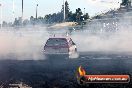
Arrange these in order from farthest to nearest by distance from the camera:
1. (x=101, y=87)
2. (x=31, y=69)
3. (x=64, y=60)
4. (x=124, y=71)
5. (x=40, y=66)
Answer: (x=64, y=60), (x=40, y=66), (x=31, y=69), (x=124, y=71), (x=101, y=87)

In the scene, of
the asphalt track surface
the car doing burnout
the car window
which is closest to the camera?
the asphalt track surface

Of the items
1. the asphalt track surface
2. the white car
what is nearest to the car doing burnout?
the white car

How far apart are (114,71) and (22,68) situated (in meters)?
4.86

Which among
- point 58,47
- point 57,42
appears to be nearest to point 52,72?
point 58,47

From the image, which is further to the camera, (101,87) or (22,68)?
(22,68)

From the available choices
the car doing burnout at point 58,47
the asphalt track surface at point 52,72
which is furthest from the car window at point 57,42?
the asphalt track surface at point 52,72

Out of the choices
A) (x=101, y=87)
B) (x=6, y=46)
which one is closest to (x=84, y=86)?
(x=101, y=87)

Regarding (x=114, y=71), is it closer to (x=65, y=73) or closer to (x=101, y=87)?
(x=65, y=73)

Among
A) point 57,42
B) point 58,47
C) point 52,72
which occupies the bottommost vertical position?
point 52,72

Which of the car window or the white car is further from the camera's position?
the car window

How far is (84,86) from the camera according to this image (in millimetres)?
→ 11773

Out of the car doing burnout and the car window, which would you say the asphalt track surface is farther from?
the car window

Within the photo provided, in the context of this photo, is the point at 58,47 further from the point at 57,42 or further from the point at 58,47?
the point at 57,42

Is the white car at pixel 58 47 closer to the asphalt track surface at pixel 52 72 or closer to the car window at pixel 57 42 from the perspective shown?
the car window at pixel 57 42
